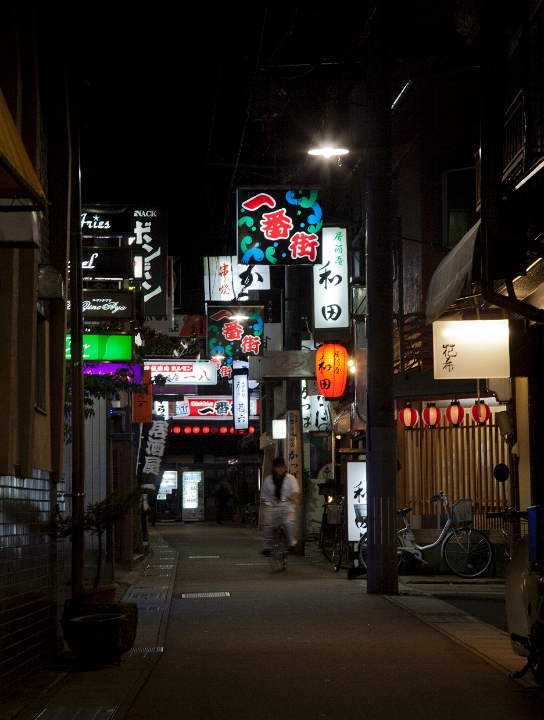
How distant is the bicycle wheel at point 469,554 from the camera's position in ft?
61.3

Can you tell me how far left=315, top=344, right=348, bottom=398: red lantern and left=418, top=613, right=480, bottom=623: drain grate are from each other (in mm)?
10499

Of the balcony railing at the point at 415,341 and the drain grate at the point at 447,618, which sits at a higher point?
the balcony railing at the point at 415,341

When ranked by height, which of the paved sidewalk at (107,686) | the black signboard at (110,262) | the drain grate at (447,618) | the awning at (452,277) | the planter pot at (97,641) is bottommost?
the drain grate at (447,618)

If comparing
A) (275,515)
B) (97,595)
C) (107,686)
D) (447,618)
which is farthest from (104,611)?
(275,515)

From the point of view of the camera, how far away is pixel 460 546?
18.8 meters

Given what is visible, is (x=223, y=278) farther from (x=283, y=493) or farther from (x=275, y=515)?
(x=275, y=515)

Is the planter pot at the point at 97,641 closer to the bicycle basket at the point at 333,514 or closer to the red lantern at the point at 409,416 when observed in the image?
the red lantern at the point at 409,416

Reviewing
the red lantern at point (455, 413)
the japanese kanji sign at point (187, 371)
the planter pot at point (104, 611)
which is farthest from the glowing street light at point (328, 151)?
the japanese kanji sign at point (187, 371)

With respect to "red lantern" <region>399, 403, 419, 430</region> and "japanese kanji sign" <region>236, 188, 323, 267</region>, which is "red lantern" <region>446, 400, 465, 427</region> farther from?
"japanese kanji sign" <region>236, 188, 323, 267</region>

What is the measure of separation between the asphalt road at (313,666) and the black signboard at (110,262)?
5.35 metres

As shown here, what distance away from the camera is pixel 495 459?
64.0 feet

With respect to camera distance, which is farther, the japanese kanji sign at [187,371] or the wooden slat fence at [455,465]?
the japanese kanji sign at [187,371]

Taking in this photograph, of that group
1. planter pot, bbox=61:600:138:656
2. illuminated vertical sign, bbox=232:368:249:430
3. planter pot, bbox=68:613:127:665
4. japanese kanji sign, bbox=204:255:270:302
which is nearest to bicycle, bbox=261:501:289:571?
planter pot, bbox=61:600:138:656

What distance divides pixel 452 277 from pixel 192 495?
138ft
